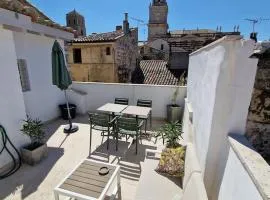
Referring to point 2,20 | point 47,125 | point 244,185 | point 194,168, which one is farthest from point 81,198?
point 47,125

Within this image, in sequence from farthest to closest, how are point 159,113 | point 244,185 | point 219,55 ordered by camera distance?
1. point 159,113
2. point 219,55
3. point 244,185

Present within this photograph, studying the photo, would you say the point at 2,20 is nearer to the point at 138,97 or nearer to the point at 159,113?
the point at 138,97

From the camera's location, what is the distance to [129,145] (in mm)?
4414

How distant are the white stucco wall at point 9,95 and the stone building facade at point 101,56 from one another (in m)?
8.60

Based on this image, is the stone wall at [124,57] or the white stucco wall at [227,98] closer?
the white stucco wall at [227,98]

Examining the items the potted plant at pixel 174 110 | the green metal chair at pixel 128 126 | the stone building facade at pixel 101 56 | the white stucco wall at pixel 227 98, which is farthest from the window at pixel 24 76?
Result: the stone building facade at pixel 101 56

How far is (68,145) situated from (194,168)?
3522mm

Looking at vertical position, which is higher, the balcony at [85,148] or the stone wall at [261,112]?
the stone wall at [261,112]

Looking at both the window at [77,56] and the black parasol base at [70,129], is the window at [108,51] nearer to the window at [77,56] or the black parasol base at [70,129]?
the window at [77,56]

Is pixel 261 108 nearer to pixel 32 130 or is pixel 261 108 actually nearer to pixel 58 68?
pixel 32 130

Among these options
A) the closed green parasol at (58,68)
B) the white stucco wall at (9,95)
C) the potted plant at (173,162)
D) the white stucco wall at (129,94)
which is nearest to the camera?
the potted plant at (173,162)

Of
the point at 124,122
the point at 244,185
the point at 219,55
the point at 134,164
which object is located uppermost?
the point at 219,55

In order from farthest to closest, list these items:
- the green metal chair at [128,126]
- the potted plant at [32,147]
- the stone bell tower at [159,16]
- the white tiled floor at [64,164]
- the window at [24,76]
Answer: the stone bell tower at [159,16] → the window at [24,76] → the green metal chair at [128,126] → the potted plant at [32,147] → the white tiled floor at [64,164]

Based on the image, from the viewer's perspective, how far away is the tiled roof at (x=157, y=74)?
476 inches
